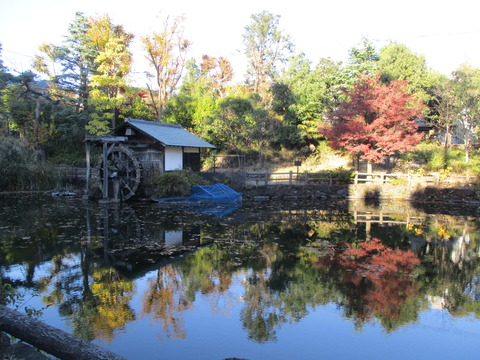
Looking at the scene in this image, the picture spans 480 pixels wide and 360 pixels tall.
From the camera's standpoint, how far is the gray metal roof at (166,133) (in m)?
21.5

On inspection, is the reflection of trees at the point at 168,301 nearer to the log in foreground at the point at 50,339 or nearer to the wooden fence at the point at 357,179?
the log in foreground at the point at 50,339

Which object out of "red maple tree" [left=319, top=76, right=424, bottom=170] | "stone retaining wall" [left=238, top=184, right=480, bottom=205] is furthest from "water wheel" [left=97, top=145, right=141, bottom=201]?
"red maple tree" [left=319, top=76, right=424, bottom=170]

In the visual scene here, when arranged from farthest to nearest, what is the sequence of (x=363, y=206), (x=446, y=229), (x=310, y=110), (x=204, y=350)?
(x=310, y=110) → (x=363, y=206) → (x=446, y=229) → (x=204, y=350)

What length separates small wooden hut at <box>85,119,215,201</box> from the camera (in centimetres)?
2027

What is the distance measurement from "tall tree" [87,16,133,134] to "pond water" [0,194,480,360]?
1798cm

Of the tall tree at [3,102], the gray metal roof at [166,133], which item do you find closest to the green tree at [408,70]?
the gray metal roof at [166,133]

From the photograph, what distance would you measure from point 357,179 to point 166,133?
1183 centimetres

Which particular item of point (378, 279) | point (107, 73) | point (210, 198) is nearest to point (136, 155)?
point (210, 198)

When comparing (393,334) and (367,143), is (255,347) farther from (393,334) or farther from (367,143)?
(367,143)

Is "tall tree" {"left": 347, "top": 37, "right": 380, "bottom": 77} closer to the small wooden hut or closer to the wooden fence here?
the wooden fence

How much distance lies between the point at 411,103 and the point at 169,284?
20.6m

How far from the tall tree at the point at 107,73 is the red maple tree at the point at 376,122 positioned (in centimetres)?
1801

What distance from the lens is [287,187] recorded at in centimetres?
2258

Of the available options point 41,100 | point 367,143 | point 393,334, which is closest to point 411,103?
point 367,143
